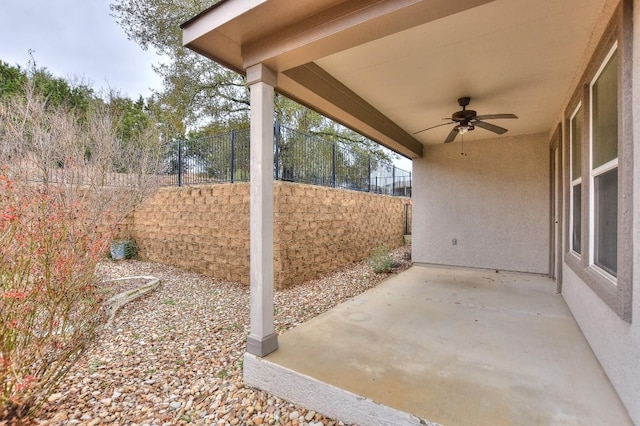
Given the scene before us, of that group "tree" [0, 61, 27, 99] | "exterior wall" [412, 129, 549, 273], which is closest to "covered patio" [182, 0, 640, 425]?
"exterior wall" [412, 129, 549, 273]

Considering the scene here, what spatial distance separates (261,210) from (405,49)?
2.08m

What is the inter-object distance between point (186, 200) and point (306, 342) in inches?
209

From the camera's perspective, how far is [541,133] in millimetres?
5801

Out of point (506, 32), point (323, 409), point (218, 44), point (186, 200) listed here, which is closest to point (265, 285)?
point (323, 409)

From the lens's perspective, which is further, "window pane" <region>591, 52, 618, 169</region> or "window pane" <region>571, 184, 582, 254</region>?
"window pane" <region>571, 184, 582, 254</region>

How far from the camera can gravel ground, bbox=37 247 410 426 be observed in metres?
2.24

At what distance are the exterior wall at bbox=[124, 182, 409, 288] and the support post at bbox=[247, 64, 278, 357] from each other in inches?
99.4

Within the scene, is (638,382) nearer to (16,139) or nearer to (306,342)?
(306,342)

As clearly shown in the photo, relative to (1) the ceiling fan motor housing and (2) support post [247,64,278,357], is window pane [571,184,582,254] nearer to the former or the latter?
(1) the ceiling fan motor housing

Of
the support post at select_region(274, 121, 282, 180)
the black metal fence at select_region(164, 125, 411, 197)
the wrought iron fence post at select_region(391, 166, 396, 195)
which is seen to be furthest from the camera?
the wrought iron fence post at select_region(391, 166, 396, 195)

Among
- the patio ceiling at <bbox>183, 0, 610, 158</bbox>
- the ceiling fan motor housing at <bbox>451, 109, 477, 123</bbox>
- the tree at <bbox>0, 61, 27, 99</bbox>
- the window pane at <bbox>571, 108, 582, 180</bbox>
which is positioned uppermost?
the tree at <bbox>0, 61, 27, 99</bbox>

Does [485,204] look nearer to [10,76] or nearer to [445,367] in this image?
[445,367]

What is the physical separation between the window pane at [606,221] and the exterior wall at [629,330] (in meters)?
0.32

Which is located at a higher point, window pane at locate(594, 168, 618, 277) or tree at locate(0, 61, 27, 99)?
tree at locate(0, 61, 27, 99)
